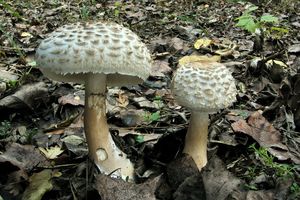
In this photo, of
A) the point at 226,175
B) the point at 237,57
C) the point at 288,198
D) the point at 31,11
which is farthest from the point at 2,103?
the point at 31,11

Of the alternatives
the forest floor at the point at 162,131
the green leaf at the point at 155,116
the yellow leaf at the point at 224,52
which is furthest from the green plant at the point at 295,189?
the yellow leaf at the point at 224,52

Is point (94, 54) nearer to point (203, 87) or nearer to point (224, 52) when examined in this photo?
point (203, 87)

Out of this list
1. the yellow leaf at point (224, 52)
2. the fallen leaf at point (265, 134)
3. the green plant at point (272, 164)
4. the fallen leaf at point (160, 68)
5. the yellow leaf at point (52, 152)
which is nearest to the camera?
the green plant at point (272, 164)

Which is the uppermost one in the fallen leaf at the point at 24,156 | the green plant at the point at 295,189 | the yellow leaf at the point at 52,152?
the green plant at the point at 295,189

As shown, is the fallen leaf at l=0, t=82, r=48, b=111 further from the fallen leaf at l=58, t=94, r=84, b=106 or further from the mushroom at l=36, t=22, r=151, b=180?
the mushroom at l=36, t=22, r=151, b=180

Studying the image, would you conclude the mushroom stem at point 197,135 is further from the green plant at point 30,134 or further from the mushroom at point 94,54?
the green plant at point 30,134

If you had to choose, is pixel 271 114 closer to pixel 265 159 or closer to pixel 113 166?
pixel 265 159

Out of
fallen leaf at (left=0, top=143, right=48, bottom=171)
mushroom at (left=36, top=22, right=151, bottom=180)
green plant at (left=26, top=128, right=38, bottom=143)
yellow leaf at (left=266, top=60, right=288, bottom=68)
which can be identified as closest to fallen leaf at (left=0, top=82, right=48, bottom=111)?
green plant at (left=26, top=128, right=38, bottom=143)

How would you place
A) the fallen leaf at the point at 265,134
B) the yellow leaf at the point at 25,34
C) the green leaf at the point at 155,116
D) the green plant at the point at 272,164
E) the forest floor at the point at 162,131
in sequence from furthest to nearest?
the yellow leaf at the point at 25,34, the green leaf at the point at 155,116, the fallen leaf at the point at 265,134, the green plant at the point at 272,164, the forest floor at the point at 162,131
